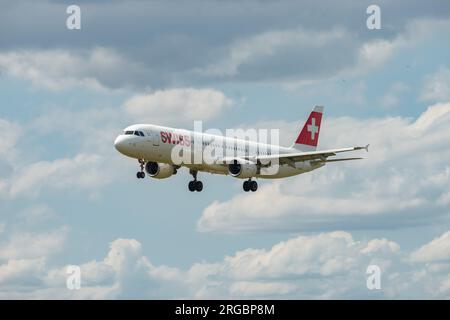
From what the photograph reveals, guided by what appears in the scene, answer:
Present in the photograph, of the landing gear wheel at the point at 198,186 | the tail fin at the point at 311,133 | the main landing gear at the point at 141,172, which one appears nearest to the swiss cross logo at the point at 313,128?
the tail fin at the point at 311,133

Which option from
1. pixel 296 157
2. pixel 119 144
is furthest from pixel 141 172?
pixel 296 157

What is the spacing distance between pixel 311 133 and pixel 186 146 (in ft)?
102

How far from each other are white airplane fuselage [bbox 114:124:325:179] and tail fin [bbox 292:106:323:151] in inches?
527

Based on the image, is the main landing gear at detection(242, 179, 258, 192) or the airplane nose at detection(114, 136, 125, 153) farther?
the main landing gear at detection(242, 179, 258, 192)

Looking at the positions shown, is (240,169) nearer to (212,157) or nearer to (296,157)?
(212,157)

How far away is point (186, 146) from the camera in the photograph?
10631 cm

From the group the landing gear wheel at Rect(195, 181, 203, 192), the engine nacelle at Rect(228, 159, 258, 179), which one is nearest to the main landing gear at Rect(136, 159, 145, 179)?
the engine nacelle at Rect(228, 159, 258, 179)

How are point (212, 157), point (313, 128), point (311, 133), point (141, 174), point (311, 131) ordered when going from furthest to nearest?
point (313, 128), point (311, 131), point (311, 133), point (212, 157), point (141, 174)

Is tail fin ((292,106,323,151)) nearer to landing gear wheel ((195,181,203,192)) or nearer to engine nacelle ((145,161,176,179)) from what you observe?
landing gear wheel ((195,181,203,192))

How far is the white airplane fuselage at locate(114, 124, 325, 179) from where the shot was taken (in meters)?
103

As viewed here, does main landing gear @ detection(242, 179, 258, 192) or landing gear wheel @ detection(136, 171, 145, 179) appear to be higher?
main landing gear @ detection(242, 179, 258, 192)
